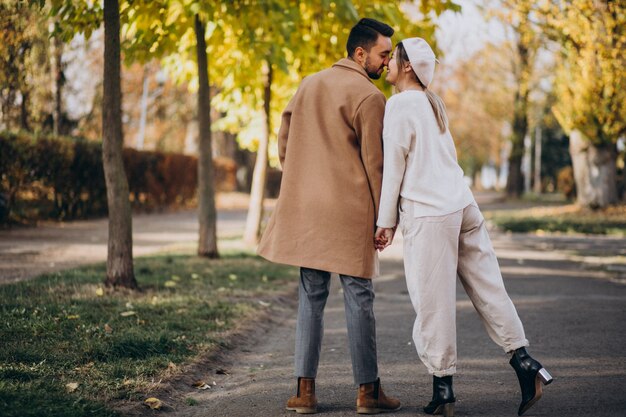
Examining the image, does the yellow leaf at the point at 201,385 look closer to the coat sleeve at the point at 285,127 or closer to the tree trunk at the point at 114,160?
the coat sleeve at the point at 285,127

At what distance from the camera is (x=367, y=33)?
4539 mm

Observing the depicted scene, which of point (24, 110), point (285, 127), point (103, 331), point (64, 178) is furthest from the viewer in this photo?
point (24, 110)

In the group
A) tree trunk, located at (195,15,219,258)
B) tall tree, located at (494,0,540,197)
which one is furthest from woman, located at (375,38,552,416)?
tall tree, located at (494,0,540,197)

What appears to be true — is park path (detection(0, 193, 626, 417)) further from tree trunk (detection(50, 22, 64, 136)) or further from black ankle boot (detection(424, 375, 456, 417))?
tree trunk (detection(50, 22, 64, 136))

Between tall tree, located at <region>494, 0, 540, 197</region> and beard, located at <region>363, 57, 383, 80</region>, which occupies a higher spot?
tall tree, located at <region>494, 0, 540, 197</region>

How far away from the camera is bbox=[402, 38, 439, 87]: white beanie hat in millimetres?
4363

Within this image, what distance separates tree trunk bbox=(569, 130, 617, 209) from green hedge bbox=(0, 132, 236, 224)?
12.5 m

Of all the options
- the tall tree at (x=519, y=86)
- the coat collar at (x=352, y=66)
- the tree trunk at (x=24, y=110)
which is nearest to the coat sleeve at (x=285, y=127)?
the coat collar at (x=352, y=66)

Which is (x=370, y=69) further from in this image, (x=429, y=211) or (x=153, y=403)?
(x=153, y=403)

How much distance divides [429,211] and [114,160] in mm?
4525

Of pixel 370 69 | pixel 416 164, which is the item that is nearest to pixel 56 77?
pixel 370 69

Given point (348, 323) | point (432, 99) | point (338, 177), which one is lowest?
→ point (348, 323)

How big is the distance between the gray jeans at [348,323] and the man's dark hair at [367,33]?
1.30m

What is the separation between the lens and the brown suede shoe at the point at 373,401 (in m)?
4.38
